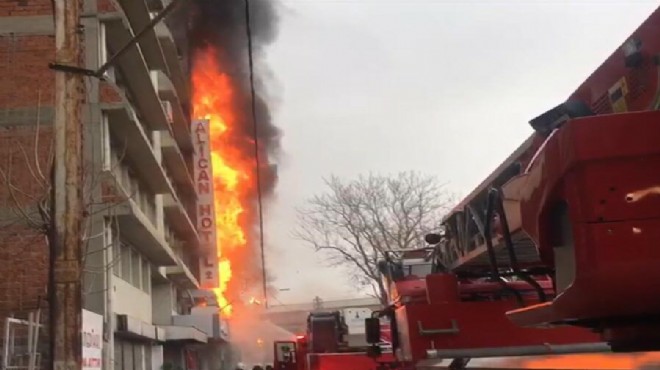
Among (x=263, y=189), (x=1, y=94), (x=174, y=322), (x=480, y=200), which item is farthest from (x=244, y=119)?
(x=480, y=200)

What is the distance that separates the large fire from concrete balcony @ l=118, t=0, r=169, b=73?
12102mm

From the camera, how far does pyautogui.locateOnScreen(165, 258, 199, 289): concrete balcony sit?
2761 centimetres

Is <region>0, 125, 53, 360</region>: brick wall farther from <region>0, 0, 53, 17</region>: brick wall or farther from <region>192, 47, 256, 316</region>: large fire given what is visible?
<region>192, 47, 256, 316</region>: large fire

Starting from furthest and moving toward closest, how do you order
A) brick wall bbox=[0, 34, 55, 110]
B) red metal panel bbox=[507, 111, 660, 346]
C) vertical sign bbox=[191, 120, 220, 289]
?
vertical sign bbox=[191, 120, 220, 289], brick wall bbox=[0, 34, 55, 110], red metal panel bbox=[507, 111, 660, 346]

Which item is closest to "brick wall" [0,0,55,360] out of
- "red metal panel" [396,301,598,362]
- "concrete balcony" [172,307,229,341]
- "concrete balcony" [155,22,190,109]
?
"concrete balcony" [155,22,190,109]

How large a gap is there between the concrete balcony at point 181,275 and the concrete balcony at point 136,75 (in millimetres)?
5815

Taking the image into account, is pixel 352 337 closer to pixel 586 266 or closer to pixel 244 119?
pixel 586 266

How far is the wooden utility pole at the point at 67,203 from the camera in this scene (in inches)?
267

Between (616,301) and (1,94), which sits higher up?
(1,94)

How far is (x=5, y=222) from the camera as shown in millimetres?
15461

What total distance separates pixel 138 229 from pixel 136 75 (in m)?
4.42

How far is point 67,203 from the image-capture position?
7.15m

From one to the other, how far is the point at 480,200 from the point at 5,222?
41.8 feet

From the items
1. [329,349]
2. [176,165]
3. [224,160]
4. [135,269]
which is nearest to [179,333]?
[135,269]
